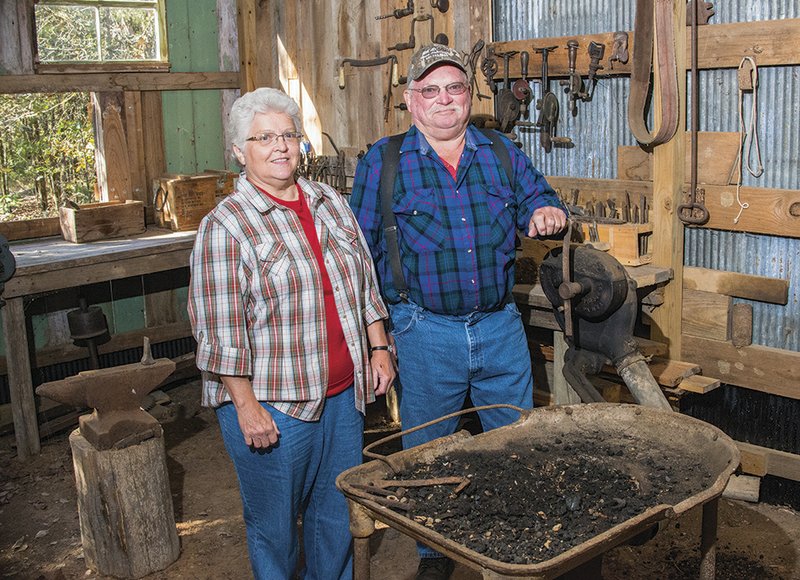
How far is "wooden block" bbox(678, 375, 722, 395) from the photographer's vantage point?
4.80 meters

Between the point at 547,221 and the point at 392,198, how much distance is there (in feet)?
2.02

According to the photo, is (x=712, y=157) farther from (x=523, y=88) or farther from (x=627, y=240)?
(x=523, y=88)

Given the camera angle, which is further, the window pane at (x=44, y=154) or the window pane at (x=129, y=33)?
the window pane at (x=129, y=33)

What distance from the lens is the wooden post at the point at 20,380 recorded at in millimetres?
5758

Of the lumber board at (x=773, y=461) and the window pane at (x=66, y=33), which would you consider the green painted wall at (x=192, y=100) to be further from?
the lumber board at (x=773, y=461)

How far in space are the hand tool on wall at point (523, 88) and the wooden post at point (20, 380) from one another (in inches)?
129

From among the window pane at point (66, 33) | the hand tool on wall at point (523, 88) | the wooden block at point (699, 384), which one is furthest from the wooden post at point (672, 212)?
the window pane at point (66, 33)

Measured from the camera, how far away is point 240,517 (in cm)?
509

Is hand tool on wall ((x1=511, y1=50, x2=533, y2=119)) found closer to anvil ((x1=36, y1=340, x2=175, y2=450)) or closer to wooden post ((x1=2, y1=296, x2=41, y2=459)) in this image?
anvil ((x1=36, y1=340, x2=175, y2=450))

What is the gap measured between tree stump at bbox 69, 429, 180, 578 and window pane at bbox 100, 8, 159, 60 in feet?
11.6

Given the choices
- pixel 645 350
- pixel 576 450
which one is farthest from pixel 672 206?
pixel 576 450

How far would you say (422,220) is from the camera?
3.66 metres

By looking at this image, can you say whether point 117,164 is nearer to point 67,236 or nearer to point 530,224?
point 67,236

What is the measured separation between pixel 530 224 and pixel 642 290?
4.98ft
